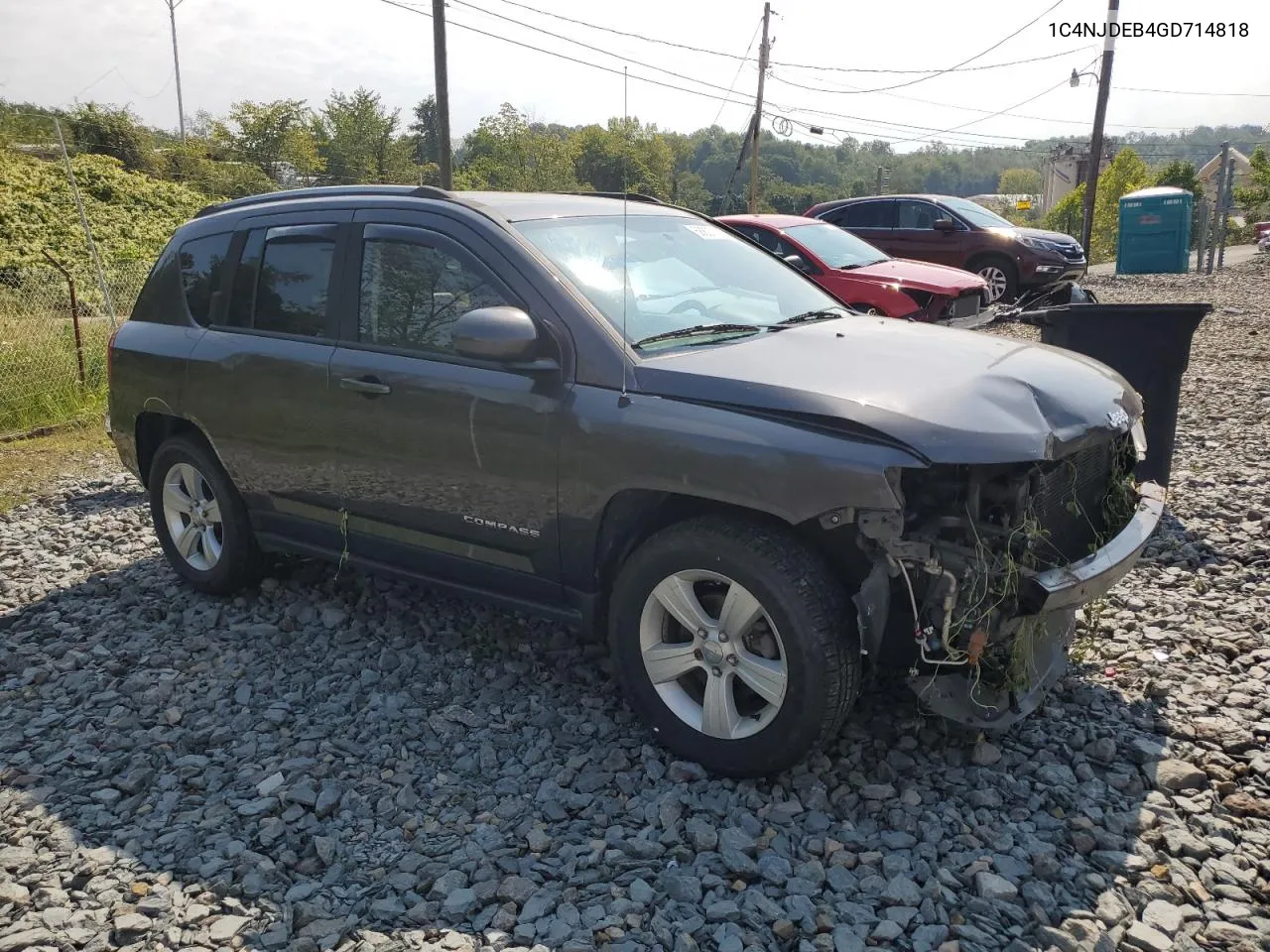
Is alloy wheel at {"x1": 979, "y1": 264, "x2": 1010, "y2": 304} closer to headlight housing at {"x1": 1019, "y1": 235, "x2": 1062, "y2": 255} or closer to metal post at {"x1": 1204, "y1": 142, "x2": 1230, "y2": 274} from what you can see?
headlight housing at {"x1": 1019, "y1": 235, "x2": 1062, "y2": 255}

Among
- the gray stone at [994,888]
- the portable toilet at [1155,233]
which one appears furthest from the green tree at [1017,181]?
the gray stone at [994,888]

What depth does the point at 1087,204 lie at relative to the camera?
83.7ft

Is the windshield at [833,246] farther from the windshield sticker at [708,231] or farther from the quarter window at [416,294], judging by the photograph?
the quarter window at [416,294]

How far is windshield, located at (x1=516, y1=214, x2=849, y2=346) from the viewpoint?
3.78 m

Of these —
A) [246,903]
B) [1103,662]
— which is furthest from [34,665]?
[1103,662]

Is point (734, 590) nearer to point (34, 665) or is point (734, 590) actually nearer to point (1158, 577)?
point (1158, 577)

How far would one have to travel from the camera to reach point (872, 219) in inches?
607

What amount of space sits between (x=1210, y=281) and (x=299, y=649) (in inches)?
823

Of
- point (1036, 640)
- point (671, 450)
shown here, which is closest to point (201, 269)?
point (671, 450)

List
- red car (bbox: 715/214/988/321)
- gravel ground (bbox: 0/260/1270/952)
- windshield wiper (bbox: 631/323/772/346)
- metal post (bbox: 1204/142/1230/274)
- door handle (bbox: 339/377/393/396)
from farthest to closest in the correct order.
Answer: metal post (bbox: 1204/142/1230/274)
red car (bbox: 715/214/988/321)
door handle (bbox: 339/377/393/396)
windshield wiper (bbox: 631/323/772/346)
gravel ground (bbox: 0/260/1270/952)

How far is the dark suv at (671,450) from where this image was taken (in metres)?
3.09

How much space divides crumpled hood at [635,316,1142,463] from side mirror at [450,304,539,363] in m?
0.42

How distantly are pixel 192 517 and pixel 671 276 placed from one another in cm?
285

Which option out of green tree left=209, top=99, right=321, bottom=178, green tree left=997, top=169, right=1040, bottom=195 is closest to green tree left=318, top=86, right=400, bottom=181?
green tree left=209, top=99, right=321, bottom=178
